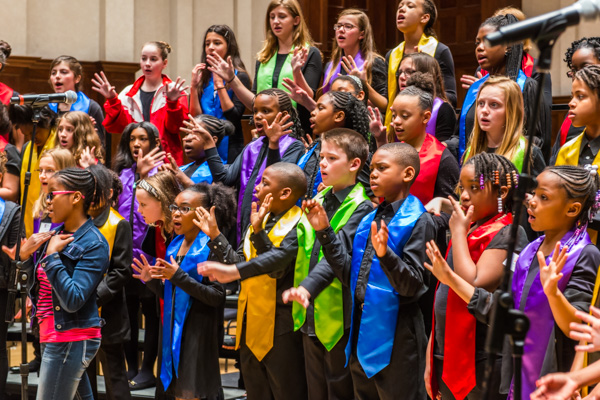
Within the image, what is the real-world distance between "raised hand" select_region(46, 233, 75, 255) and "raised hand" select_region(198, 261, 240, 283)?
694mm

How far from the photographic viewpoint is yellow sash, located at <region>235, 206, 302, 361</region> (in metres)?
3.76

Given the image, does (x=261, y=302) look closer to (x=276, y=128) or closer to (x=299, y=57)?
(x=276, y=128)

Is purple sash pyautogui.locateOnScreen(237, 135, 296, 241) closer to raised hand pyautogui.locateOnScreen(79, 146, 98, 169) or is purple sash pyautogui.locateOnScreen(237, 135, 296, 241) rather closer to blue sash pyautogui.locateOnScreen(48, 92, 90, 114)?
raised hand pyautogui.locateOnScreen(79, 146, 98, 169)

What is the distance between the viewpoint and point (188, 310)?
4.07 m

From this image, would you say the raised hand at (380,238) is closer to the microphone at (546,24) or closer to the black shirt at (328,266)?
the black shirt at (328,266)

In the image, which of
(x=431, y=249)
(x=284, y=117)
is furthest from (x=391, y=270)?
(x=284, y=117)

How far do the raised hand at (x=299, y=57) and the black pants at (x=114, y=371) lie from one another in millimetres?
1823

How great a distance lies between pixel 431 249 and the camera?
9.72 feet

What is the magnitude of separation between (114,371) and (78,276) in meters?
0.71

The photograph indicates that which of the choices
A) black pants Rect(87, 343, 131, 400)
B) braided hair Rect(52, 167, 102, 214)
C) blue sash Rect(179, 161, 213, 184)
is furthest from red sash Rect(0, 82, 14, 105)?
black pants Rect(87, 343, 131, 400)

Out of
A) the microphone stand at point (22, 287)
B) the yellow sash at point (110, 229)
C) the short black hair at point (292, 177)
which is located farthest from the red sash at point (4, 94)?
the short black hair at point (292, 177)

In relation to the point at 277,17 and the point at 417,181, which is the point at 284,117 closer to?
the point at 417,181

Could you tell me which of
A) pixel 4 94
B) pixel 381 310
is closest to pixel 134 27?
pixel 4 94

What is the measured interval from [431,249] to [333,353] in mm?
831
